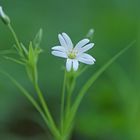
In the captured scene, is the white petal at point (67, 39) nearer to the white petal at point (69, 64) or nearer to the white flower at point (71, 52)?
the white flower at point (71, 52)

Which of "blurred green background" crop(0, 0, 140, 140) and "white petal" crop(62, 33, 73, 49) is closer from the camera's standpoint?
"white petal" crop(62, 33, 73, 49)

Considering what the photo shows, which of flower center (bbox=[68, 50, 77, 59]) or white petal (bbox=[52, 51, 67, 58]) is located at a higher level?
white petal (bbox=[52, 51, 67, 58])

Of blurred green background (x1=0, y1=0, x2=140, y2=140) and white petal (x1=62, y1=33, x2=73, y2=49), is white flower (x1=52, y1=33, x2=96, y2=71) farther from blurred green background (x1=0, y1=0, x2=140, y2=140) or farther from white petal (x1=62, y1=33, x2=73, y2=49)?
blurred green background (x1=0, y1=0, x2=140, y2=140)

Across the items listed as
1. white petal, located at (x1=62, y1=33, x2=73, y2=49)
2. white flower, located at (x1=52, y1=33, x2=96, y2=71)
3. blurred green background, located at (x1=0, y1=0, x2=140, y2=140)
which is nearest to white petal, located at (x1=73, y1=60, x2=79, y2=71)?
white flower, located at (x1=52, y1=33, x2=96, y2=71)

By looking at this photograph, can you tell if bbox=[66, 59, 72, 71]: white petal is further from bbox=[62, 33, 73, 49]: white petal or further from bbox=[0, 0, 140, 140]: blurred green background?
bbox=[0, 0, 140, 140]: blurred green background

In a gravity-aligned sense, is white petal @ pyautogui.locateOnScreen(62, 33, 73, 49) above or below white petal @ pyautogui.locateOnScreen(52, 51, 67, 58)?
above

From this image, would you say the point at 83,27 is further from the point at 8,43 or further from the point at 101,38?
the point at 8,43
